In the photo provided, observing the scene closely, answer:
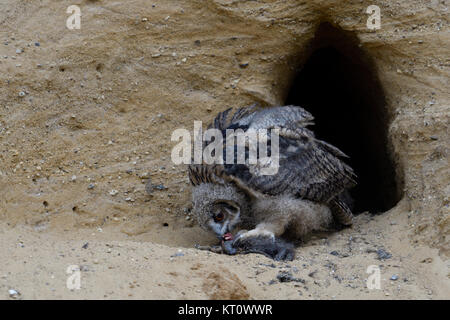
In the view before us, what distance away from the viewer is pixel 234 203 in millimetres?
4445

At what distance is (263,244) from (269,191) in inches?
15.1

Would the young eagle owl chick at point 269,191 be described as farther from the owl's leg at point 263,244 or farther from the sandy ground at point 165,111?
the sandy ground at point 165,111

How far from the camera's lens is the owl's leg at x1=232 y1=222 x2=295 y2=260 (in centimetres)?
431

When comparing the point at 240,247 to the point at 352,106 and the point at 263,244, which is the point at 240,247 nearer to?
the point at 263,244

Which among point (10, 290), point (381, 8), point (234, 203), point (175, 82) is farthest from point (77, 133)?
point (381, 8)

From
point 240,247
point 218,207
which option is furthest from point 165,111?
point 240,247

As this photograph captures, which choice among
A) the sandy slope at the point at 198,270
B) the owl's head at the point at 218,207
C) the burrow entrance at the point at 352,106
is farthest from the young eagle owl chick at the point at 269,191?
the burrow entrance at the point at 352,106

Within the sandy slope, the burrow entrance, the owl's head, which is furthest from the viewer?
the burrow entrance

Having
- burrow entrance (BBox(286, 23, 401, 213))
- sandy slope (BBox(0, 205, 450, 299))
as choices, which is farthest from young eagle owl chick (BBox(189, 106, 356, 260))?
burrow entrance (BBox(286, 23, 401, 213))

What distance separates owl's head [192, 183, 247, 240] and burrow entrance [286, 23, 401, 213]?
5.36ft

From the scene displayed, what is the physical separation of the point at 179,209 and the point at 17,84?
1646 millimetres

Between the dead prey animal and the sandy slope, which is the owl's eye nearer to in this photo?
the dead prey animal

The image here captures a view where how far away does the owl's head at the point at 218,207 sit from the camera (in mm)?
4422

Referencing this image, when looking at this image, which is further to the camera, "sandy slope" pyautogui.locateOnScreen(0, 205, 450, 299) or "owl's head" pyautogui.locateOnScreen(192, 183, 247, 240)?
"owl's head" pyautogui.locateOnScreen(192, 183, 247, 240)
